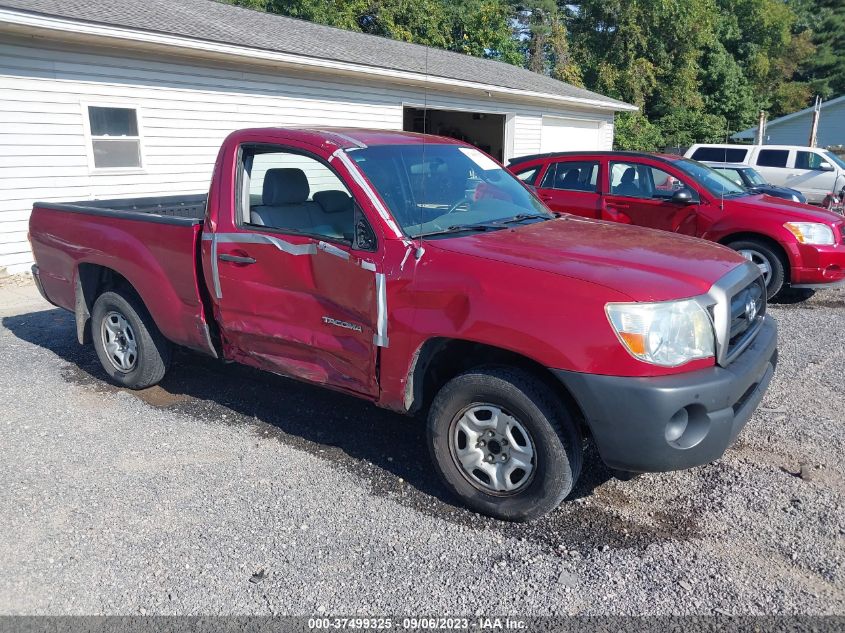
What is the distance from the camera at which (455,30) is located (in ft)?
97.1

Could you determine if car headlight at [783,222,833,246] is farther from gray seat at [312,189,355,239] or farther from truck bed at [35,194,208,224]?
truck bed at [35,194,208,224]

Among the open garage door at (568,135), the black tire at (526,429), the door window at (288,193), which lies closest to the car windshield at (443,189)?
the door window at (288,193)

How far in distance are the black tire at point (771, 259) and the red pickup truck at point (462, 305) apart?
13.8 feet

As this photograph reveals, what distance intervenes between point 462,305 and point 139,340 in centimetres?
290

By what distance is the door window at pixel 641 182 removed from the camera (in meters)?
8.30

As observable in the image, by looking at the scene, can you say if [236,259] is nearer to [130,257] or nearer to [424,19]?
[130,257]

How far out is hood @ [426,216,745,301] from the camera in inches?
124

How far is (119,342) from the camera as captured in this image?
540 cm

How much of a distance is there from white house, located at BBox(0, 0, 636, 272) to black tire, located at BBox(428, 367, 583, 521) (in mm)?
4592

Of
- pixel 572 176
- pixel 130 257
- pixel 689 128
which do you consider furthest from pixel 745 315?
pixel 689 128

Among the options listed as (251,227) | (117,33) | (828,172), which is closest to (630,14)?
(828,172)

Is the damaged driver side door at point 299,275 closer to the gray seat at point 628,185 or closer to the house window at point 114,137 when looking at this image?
the gray seat at point 628,185

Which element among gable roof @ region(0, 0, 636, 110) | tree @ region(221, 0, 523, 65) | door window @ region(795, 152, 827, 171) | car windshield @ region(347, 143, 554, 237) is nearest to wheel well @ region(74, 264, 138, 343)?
car windshield @ region(347, 143, 554, 237)

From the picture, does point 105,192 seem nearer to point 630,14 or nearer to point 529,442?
point 529,442
